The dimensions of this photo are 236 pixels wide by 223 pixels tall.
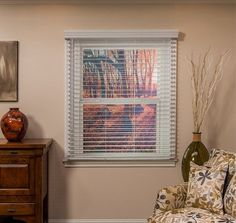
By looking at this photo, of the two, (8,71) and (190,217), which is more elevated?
(8,71)

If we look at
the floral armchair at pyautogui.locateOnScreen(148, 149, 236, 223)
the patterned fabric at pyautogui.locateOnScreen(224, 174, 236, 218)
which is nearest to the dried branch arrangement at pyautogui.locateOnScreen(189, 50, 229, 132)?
the floral armchair at pyautogui.locateOnScreen(148, 149, 236, 223)

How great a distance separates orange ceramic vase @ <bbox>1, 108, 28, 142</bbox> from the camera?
11.8 ft

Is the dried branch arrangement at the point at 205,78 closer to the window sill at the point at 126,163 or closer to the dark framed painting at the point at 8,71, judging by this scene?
the window sill at the point at 126,163

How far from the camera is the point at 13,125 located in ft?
11.8

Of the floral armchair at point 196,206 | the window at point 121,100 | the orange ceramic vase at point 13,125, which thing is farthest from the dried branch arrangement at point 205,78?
the orange ceramic vase at point 13,125

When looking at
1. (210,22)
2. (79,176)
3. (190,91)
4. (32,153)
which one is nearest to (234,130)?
(190,91)

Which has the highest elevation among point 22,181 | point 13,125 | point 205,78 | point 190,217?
point 205,78

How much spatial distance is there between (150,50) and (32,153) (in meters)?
1.58

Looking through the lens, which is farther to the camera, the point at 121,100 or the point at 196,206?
the point at 121,100

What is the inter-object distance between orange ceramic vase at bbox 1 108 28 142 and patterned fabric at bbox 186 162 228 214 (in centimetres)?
166

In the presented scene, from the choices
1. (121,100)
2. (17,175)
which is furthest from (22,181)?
(121,100)

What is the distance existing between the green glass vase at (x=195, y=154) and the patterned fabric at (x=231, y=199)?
745 millimetres

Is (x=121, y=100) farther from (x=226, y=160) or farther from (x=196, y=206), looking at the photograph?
(x=196, y=206)

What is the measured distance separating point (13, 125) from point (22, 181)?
1.76ft
